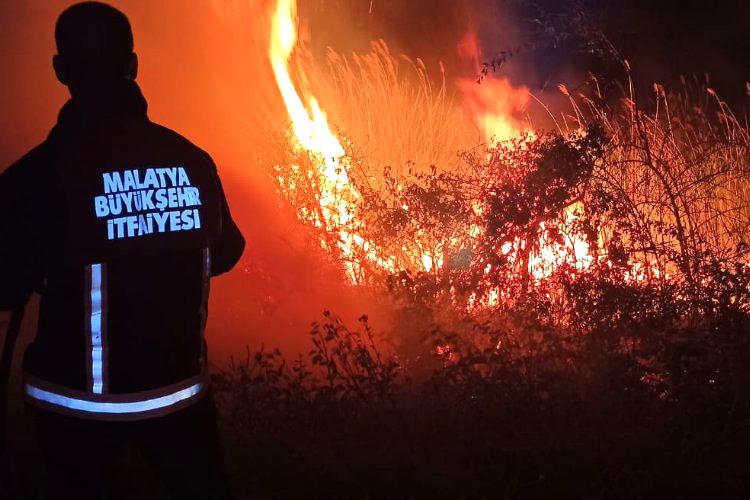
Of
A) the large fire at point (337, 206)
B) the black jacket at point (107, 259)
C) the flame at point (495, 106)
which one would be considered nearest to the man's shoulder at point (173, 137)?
the black jacket at point (107, 259)

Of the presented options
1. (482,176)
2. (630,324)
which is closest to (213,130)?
(482,176)

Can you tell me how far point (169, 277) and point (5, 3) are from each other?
6.64 m

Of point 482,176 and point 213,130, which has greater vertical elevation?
point 213,130

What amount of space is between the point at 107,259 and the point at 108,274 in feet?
0.13

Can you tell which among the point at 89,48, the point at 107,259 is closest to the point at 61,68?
the point at 89,48

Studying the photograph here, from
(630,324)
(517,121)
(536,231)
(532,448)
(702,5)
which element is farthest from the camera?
(702,5)

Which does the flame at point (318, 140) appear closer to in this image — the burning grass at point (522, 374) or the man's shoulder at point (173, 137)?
the burning grass at point (522, 374)

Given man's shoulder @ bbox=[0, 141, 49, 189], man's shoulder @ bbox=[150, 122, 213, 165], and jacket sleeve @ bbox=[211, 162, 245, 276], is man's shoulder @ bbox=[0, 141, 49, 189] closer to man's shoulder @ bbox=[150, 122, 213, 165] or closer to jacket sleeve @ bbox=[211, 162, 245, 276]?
man's shoulder @ bbox=[150, 122, 213, 165]

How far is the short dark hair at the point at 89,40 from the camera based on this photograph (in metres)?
2.27

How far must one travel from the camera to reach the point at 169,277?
7.43ft

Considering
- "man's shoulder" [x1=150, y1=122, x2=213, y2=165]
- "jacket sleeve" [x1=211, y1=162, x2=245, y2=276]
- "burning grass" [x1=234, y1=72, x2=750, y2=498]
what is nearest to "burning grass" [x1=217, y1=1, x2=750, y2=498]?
"burning grass" [x1=234, y1=72, x2=750, y2=498]

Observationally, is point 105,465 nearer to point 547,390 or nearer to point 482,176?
point 547,390

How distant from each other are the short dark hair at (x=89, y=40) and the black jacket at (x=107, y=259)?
9 cm

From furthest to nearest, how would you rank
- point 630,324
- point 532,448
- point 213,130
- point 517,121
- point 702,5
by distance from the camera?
point 702,5 → point 517,121 → point 213,130 → point 630,324 → point 532,448
